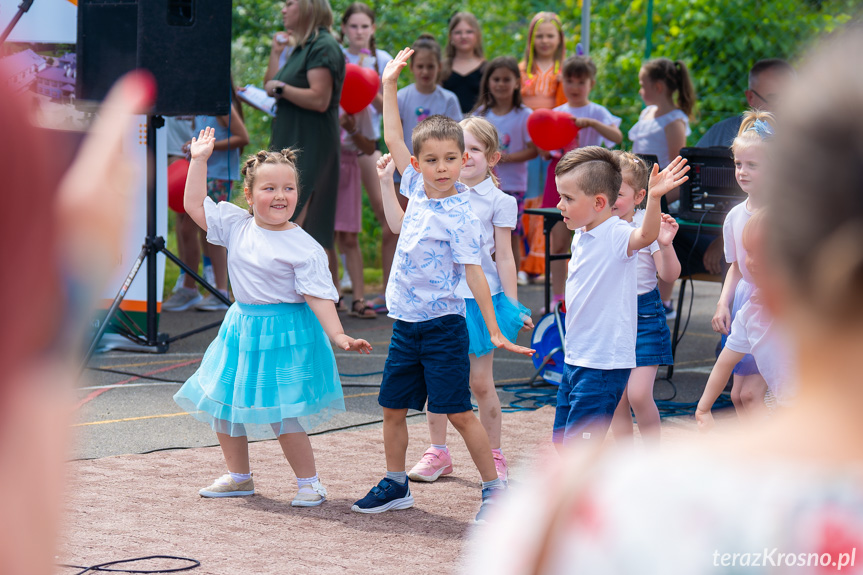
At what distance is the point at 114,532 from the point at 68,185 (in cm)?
297

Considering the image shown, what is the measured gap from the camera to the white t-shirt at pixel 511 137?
8117 millimetres

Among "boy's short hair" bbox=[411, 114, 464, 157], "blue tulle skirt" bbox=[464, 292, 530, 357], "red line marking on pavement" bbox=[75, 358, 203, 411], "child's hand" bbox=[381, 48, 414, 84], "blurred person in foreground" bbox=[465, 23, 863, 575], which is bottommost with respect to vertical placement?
"red line marking on pavement" bbox=[75, 358, 203, 411]

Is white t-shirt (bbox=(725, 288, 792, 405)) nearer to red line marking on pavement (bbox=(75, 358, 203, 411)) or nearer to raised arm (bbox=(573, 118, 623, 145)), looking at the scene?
red line marking on pavement (bbox=(75, 358, 203, 411))

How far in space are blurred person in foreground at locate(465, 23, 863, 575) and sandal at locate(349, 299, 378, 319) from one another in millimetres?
7221

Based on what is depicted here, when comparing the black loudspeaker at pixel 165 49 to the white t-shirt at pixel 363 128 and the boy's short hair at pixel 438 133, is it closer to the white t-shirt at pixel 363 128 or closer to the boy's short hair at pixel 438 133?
the white t-shirt at pixel 363 128

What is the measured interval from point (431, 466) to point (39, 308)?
365 cm

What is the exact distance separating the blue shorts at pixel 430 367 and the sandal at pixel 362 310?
4.06 metres

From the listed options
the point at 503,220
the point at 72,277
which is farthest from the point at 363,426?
the point at 72,277

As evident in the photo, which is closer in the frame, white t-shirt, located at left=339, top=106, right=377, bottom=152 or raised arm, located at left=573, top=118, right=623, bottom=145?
raised arm, located at left=573, top=118, right=623, bottom=145

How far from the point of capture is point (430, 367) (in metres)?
3.99

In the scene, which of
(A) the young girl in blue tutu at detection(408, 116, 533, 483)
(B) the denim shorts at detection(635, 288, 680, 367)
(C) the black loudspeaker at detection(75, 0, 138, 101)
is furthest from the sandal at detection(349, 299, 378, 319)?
(B) the denim shorts at detection(635, 288, 680, 367)

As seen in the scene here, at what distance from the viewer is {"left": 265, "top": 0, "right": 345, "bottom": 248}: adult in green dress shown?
729 centimetres

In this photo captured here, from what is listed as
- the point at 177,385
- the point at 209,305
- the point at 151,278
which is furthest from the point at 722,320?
the point at 209,305

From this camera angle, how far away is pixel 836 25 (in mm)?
11039
